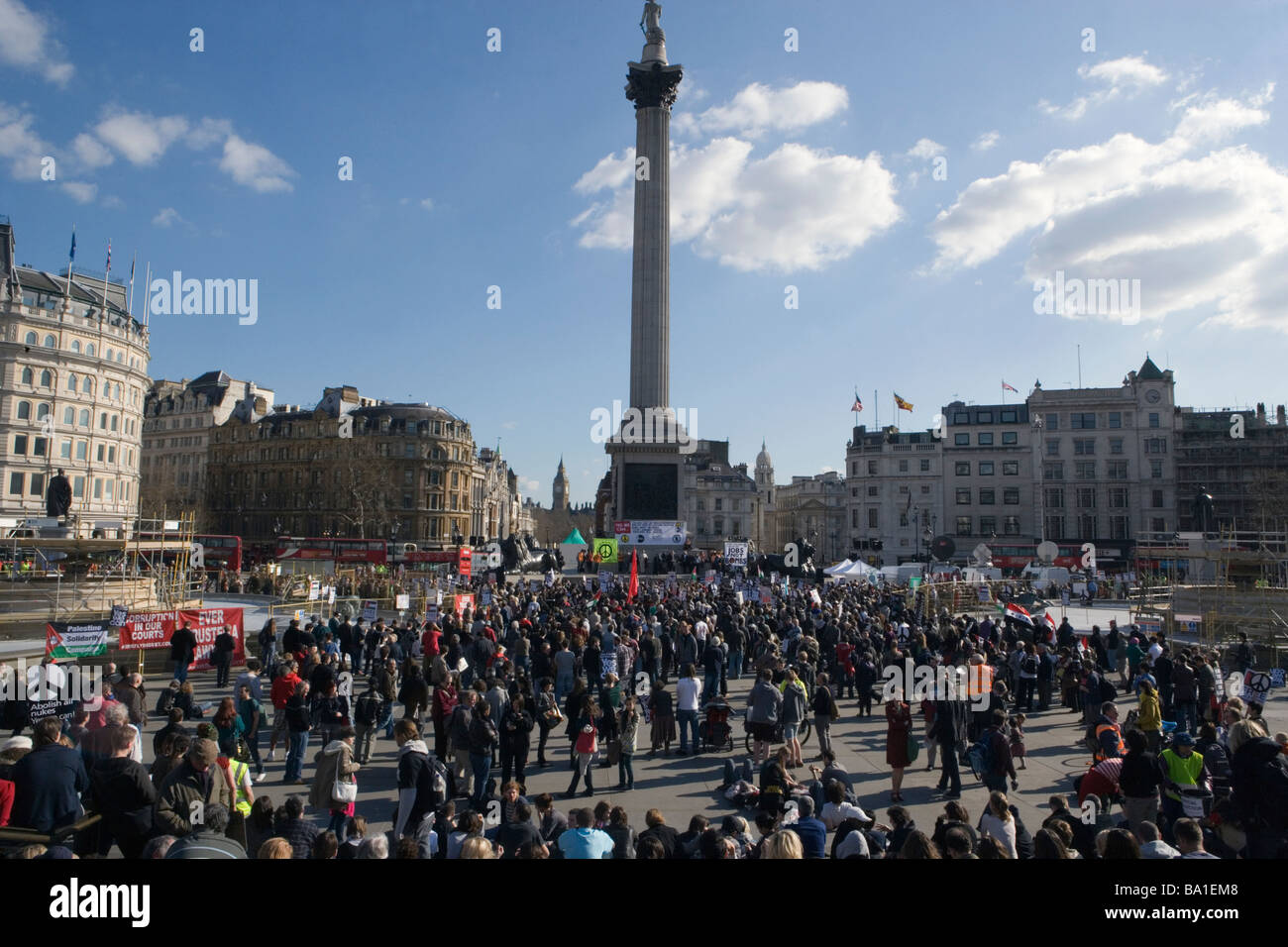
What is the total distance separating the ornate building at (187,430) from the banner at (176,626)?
8996 centimetres

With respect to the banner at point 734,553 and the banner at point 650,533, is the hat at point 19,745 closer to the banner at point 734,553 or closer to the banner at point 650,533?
the banner at point 734,553

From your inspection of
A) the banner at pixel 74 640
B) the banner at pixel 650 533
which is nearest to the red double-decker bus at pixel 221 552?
the banner at pixel 650 533

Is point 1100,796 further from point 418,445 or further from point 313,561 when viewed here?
point 418,445

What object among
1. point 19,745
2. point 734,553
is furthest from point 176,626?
point 734,553

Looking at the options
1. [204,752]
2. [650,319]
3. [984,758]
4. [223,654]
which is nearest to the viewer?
[204,752]

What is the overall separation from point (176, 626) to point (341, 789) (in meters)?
12.2

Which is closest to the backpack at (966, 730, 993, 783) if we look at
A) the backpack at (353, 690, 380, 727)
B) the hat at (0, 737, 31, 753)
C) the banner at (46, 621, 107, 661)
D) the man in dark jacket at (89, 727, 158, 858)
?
the backpack at (353, 690, 380, 727)

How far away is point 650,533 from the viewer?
152 feet

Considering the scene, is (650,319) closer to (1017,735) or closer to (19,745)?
(1017,735)

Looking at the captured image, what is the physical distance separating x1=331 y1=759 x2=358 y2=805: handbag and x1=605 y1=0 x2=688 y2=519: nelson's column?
1564 inches

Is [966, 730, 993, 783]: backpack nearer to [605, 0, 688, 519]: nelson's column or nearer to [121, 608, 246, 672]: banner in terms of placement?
[121, 608, 246, 672]: banner
